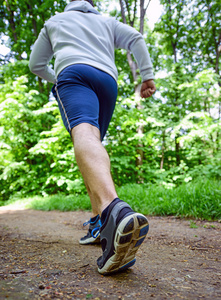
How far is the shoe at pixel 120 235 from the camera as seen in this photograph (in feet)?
3.03

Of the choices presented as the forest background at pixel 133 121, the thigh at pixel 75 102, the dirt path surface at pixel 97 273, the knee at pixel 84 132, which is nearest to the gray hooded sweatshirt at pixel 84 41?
the thigh at pixel 75 102

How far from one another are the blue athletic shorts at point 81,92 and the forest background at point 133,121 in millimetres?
2428

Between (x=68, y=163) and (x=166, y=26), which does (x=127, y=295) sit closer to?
(x=68, y=163)

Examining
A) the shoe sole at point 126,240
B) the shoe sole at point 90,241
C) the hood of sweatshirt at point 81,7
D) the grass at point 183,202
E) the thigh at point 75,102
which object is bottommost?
the grass at point 183,202

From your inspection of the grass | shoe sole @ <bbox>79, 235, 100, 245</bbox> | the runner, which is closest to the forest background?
the grass

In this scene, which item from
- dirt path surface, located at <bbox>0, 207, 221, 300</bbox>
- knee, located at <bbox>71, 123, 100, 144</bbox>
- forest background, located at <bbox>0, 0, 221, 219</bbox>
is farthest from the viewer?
forest background, located at <bbox>0, 0, 221, 219</bbox>

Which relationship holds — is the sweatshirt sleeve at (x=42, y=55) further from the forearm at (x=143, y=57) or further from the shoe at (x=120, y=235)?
the shoe at (x=120, y=235)

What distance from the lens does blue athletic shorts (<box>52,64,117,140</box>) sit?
1.25 meters

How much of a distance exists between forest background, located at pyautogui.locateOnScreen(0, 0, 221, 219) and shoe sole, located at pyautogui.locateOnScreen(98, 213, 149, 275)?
2.51 metres

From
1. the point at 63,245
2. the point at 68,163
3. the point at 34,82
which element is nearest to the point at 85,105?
the point at 63,245

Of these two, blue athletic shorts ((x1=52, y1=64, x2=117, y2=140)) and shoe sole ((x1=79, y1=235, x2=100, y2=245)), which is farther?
shoe sole ((x1=79, y1=235, x2=100, y2=245))

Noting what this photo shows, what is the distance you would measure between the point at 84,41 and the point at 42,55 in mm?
413

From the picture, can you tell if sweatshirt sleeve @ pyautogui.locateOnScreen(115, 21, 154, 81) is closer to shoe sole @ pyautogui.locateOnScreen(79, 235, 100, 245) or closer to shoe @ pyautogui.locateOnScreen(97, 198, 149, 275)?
shoe @ pyautogui.locateOnScreen(97, 198, 149, 275)

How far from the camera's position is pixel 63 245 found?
1630mm
